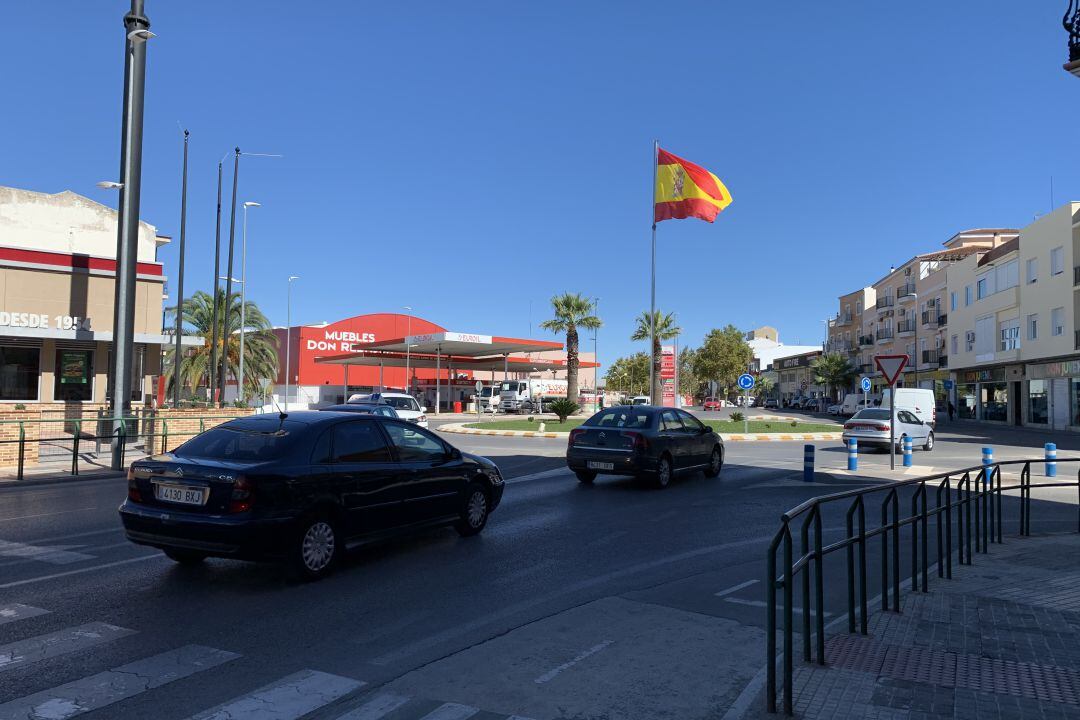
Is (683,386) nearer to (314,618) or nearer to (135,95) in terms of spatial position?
(135,95)

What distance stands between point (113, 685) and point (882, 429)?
22.9 meters

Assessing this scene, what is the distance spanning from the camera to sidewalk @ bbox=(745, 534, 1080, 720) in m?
4.12

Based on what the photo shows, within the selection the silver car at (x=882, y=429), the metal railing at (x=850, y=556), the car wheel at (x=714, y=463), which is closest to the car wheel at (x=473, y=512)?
the metal railing at (x=850, y=556)

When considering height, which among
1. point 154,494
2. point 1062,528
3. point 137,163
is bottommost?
point 1062,528

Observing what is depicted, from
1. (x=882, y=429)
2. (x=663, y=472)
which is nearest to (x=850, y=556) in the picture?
(x=663, y=472)

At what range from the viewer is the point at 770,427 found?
35094mm

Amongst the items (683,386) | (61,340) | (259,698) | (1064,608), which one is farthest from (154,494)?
(683,386)

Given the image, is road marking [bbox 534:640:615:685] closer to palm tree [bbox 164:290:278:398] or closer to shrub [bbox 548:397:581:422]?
shrub [bbox 548:397:581:422]

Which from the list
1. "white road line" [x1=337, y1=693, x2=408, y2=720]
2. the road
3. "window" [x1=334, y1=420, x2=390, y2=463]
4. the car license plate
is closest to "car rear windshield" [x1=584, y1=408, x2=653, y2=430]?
the road

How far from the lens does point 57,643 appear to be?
17.0 ft

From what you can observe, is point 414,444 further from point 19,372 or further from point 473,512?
point 19,372

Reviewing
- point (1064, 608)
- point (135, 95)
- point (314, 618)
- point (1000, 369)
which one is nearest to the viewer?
point (314, 618)

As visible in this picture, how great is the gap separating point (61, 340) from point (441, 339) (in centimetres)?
2534

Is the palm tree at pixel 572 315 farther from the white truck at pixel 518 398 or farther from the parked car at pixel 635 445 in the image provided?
the parked car at pixel 635 445
